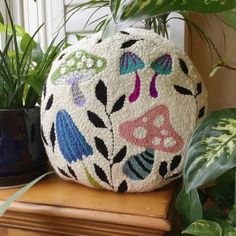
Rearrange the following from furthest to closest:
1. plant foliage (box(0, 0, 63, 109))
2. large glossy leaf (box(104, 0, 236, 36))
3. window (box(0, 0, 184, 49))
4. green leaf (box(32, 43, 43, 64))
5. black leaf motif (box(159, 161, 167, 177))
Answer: window (box(0, 0, 184, 49)), green leaf (box(32, 43, 43, 64)), plant foliage (box(0, 0, 63, 109)), black leaf motif (box(159, 161, 167, 177)), large glossy leaf (box(104, 0, 236, 36))

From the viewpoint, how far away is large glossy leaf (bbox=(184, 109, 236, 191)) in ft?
1.21

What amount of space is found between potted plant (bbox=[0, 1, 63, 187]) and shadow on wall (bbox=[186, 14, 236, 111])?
0.51 metres

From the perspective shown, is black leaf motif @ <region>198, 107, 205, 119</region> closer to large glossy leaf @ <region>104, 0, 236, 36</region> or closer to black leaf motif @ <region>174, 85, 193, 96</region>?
black leaf motif @ <region>174, 85, 193, 96</region>

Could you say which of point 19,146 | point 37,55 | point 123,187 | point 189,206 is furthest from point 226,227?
point 37,55

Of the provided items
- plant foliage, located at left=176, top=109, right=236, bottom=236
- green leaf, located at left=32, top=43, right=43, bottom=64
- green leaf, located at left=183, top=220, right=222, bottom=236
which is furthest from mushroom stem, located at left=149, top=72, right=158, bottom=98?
green leaf, located at left=32, top=43, right=43, bottom=64

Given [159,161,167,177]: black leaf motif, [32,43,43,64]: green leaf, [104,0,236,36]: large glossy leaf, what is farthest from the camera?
[32,43,43,64]: green leaf

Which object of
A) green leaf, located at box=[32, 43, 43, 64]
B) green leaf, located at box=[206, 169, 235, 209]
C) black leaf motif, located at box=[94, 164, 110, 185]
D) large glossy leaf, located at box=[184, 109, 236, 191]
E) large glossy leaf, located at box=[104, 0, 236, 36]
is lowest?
green leaf, located at box=[206, 169, 235, 209]

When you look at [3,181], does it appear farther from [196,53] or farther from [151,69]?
[196,53]

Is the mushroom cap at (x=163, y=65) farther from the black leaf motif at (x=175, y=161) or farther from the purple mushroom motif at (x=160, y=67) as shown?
the black leaf motif at (x=175, y=161)

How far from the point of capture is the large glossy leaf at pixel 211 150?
1.21 ft

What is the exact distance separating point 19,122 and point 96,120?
182 mm

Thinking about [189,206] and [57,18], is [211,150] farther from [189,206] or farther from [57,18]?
[57,18]

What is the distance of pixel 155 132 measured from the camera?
20.7 inches

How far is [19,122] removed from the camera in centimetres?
62
